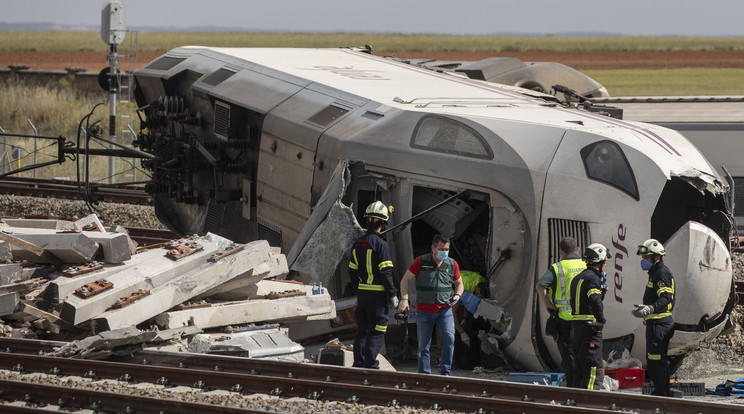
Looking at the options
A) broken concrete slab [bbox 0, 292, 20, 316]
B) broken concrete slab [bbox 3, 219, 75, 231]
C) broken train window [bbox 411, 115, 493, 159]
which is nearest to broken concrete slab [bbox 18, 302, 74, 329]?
broken concrete slab [bbox 0, 292, 20, 316]

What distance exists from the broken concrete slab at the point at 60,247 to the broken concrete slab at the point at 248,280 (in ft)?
4.33

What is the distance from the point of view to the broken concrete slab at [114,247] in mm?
11438

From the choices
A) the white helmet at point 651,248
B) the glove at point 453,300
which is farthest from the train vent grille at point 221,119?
the white helmet at point 651,248

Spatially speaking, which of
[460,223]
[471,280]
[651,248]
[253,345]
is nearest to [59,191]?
[253,345]

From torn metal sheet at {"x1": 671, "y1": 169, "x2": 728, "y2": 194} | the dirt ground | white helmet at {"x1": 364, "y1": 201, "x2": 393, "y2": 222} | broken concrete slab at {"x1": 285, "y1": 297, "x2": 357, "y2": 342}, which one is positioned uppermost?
torn metal sheet at {"x1": 671, "y1": 169, "x2": 728, "y2": 194}

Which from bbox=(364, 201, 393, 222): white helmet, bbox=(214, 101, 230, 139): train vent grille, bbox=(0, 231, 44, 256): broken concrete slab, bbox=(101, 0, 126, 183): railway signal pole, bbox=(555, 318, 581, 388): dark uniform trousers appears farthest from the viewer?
bbox=(101, 0, 126, 183): railway signal pole

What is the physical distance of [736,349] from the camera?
40.6 ft

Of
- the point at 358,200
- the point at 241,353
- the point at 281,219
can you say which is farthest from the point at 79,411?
the point at 281,219

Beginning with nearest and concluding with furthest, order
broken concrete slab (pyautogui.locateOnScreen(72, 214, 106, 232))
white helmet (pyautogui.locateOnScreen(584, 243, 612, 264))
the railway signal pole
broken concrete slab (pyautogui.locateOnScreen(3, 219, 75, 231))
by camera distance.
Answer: white helmet (pyautogui.locateOnScreen(584, 243, 612, 264)) → broken concrete slab (pyautogui.locateOnScreen(72, 214, 106, 232)) → broken concrete slab (pyautogui.locateOnScreen(3, 219, 75, 231)) → the railway signal pole

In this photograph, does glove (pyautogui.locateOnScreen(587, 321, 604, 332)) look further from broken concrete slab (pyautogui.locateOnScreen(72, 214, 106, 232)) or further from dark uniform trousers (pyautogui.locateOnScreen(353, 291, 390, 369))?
broken concrete slab (pyautogui.locateOnScreen(72, 214, 106, 232))

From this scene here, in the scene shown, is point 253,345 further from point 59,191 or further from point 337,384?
point 59,191

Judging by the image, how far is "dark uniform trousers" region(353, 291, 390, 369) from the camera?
33.8 ft

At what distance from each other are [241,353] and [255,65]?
6102 millimetres

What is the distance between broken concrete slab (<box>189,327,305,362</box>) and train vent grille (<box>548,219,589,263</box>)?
275 centimetres
